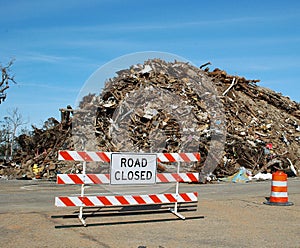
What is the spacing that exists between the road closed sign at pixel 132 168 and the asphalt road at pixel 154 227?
0.82m

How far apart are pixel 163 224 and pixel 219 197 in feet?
14.2

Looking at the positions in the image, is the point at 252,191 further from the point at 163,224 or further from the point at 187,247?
the point at 187,247

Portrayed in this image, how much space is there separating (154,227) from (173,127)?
39.9ft

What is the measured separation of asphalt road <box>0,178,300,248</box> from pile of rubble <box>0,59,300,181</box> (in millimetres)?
7627

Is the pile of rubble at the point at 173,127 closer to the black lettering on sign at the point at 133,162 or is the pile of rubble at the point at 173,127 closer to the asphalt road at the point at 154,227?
the asphalt road at the point at 154,227

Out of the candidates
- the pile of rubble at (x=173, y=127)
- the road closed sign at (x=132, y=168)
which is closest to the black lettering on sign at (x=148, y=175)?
the road closed sign at (x=132, y=168)

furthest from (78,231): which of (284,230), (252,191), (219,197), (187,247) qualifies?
(252,191)

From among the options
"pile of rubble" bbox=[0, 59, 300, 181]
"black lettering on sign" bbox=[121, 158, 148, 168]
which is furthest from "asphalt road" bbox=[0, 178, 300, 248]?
"pile of rubble" bbox=[0, 59, 300, 181]

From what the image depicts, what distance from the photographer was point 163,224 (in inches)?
320

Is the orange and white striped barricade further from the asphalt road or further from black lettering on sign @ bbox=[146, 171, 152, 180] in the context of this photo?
the asphalt road

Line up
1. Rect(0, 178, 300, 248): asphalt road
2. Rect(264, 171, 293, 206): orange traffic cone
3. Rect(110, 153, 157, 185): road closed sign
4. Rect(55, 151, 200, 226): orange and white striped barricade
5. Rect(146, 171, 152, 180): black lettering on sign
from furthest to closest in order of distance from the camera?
Rect(264, 171, 293, 206): orange traffic cone < Rect(146, 171, 152, 180): black lettering on sign < Rect(110, 153, 157, 185): road closed sign < Rect(55, 151, 200, 226): orange and white striped barricade < Rect(0, 178, 300, 248): asphalt road

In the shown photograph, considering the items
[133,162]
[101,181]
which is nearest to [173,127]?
[133,162]

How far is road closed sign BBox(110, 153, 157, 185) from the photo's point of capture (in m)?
8.02

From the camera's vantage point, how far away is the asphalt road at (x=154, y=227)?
263 inches
